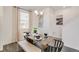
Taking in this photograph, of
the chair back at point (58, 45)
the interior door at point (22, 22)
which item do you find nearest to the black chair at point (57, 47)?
the chair back at point (58, 45)

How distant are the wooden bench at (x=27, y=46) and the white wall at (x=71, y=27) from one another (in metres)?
0.49

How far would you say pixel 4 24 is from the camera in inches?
59.6

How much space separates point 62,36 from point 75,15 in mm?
395

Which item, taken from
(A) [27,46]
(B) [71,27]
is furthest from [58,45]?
(A) [27,46]

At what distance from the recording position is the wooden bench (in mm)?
1533

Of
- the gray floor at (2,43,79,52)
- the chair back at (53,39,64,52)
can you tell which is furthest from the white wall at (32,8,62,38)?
the gray floor at (2,43,79,52)

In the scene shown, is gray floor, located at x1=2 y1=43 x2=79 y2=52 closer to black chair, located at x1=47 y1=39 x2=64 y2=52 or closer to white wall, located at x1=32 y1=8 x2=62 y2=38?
black chair, located at x1=47 y1=39 x2=64 y2=52

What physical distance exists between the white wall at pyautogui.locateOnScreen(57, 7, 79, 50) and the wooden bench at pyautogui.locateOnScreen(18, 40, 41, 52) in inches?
19.4

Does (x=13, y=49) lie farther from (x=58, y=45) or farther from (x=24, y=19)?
(x=58, y=45)

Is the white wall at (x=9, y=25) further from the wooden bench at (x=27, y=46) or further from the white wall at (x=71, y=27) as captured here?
the white wall at (x=71, y=27)

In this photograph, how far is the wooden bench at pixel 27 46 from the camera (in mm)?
1533

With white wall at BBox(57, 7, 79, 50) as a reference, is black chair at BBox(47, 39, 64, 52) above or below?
below
